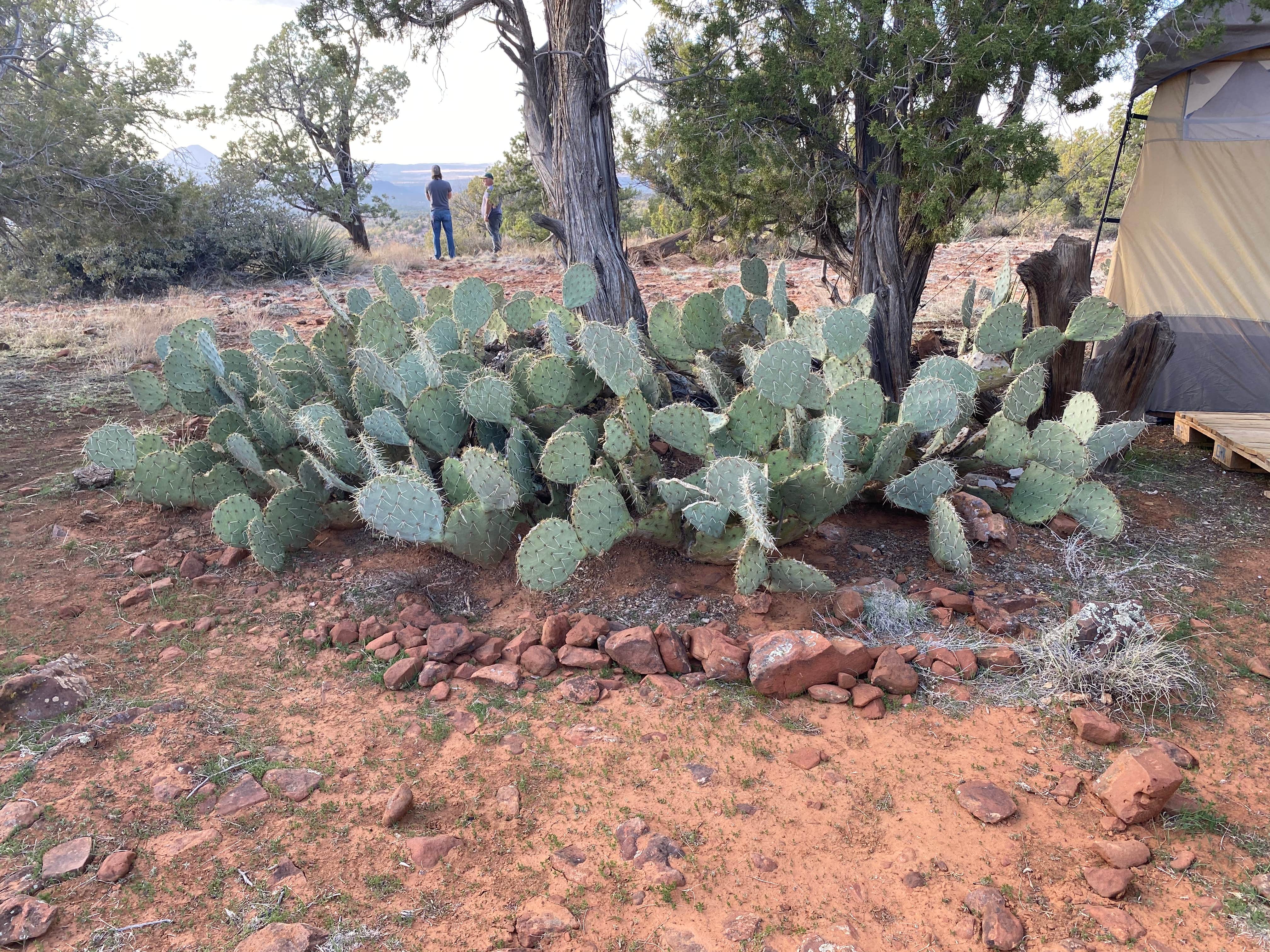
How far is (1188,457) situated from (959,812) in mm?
3635

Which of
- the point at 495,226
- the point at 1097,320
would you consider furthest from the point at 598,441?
the point at 495,226

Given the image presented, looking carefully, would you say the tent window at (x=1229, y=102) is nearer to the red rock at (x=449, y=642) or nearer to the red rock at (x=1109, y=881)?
Answer: the red rock at (x=1109, y=881)

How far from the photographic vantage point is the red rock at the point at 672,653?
9.34ft

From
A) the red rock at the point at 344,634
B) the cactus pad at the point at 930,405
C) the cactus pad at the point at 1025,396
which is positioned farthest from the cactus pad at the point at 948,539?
the red rock at the point at 344,634

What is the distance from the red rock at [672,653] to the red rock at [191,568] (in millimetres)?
2074

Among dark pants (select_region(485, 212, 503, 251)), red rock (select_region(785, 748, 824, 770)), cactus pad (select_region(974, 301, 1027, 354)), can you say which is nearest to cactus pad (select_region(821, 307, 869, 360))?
cactus pad (select_region(974, 301, 1027, 354))

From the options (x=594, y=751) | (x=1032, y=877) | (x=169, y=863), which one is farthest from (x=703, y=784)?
(x=169, y=863)

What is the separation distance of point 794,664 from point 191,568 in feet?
8.57

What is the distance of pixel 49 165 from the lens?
7.07 m

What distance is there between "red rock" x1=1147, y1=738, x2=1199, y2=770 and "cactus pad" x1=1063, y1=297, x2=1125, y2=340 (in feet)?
8.34

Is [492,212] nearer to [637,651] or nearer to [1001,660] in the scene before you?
[637,651]

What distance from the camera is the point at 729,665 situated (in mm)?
2770

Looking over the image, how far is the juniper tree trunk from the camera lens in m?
5.59

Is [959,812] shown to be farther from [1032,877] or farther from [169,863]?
[169,863]
